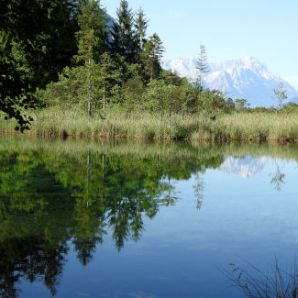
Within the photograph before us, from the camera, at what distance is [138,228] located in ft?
20.0

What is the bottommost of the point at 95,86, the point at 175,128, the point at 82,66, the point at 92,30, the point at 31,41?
the point at 175,128

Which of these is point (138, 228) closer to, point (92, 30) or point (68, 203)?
point (68, 203)

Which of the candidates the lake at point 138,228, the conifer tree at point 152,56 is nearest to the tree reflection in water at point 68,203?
the lake at point 138,228

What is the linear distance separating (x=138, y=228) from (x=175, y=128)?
1518cm

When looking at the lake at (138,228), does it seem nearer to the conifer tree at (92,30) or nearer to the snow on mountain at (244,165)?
the snow on mountain at (244,165)

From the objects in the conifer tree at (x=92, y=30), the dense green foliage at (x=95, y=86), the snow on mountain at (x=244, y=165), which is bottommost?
the snow on mountain at (x=244, y=165)

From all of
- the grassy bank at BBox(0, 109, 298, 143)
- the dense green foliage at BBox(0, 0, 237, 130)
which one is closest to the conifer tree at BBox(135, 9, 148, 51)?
the dense green foliage at BBox(0, 0, 237, 130)

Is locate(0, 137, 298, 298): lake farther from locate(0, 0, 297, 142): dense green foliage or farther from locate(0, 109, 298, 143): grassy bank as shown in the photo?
locate(0, 109, 298, 143): grassy bank

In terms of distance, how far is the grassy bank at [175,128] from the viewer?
21047 mm

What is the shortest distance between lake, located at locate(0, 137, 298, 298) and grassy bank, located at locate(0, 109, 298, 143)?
352 inches

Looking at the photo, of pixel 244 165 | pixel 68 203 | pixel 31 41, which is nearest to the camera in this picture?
pixel 31 41

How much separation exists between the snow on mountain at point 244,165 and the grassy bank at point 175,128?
6.35 metres

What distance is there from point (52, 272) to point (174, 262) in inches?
45.9

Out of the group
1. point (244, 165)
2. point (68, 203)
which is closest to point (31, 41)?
point (68, 203)
